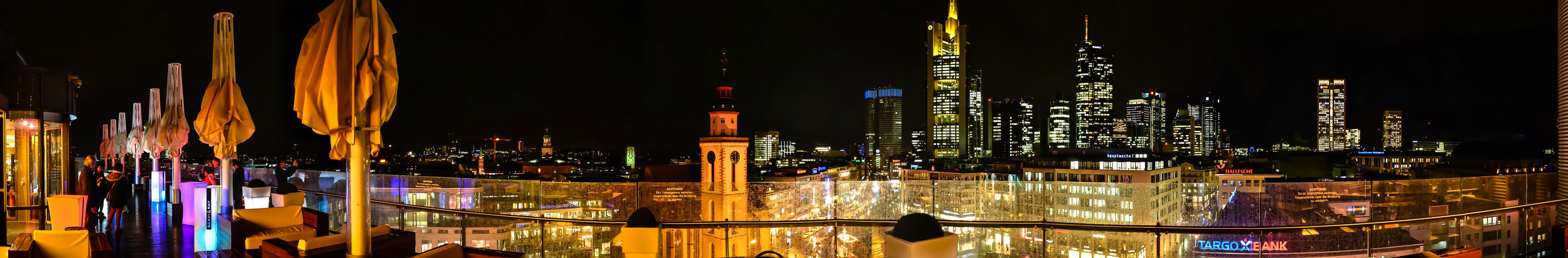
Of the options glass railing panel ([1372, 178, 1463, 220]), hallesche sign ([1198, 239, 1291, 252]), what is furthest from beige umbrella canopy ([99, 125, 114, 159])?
glass railing panel ([1372, 178, 1463, 220])

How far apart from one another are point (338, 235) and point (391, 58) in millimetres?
1342

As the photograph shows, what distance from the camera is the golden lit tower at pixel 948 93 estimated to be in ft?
520

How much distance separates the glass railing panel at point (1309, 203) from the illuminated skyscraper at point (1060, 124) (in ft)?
498

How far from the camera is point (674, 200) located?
263 inches

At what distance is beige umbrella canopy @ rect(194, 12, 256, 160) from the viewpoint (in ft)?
18.4

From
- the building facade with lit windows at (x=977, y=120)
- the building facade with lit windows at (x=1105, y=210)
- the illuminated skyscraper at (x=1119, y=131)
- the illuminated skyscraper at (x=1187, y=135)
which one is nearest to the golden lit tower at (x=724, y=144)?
the building facade with lit windows at (x=1105, y=210)

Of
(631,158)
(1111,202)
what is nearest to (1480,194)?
(1111,202)

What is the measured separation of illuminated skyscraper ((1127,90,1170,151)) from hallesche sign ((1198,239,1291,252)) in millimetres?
149623

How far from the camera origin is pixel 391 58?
10.2 feet

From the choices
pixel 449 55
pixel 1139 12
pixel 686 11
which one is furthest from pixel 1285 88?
pixel 449 55

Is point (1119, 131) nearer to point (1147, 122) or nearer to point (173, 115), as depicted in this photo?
point (1147, 122)

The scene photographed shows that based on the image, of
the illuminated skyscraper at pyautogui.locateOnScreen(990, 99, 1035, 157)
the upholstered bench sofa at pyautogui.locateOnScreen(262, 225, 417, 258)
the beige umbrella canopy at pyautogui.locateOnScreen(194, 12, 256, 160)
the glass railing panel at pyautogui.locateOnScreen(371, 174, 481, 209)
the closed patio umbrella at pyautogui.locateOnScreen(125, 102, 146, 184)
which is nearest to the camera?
the upholstered bench sofa at pyautogui.locateOnScreen(262, 225, 417, 258)

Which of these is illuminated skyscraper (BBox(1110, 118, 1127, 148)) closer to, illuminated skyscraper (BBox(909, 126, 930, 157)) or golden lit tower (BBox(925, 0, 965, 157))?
golden lit tower (BBox(925, 0, 965, 157))

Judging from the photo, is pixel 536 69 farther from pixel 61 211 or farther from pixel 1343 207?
pixel 1343 207
